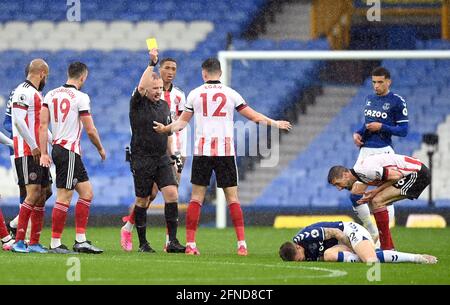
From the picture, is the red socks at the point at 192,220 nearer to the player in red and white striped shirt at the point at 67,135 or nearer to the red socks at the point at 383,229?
the player in red and white striped shirt at the point at 67,135

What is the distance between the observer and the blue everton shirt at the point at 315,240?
11.3m

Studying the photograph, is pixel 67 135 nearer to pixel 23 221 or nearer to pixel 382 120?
pixel 23 221

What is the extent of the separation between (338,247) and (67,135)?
3049 millimetres

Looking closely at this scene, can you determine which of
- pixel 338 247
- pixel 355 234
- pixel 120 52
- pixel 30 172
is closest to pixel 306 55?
pixel 120 52

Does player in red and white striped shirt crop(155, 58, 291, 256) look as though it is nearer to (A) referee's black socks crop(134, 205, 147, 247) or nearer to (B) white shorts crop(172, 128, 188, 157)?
(A) referee's black socks crop(134, 205, 147, 247)

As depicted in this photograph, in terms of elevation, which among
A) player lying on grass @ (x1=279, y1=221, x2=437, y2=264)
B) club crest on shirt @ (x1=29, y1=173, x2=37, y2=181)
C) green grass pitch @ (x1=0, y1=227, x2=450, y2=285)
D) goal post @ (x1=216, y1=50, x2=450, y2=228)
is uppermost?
goal post @ (x1=216, y1=50, x2=450, y2=228)

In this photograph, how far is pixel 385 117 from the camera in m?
13.4

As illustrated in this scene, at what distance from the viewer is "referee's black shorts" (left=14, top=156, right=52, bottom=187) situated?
41.4 ft

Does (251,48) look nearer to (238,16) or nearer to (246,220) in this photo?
(238,16)

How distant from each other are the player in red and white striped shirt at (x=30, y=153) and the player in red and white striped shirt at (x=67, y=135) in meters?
0.28

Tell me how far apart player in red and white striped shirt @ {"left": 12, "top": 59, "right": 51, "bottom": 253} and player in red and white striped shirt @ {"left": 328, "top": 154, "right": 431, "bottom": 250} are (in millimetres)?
3154

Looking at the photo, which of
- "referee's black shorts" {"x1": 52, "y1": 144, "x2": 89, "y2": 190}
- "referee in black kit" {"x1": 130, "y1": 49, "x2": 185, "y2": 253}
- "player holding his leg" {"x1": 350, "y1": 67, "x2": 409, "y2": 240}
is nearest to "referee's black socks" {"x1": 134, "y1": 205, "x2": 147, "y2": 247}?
"referee in black kit" {"x1": 130, "y1": 49, "x2": 185, "y2": 253}

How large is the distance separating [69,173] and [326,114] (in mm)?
10134
